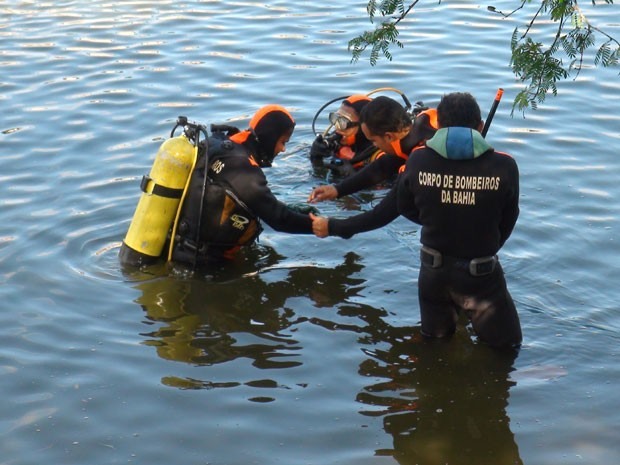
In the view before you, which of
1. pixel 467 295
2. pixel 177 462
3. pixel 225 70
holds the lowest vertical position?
pixel 177 462

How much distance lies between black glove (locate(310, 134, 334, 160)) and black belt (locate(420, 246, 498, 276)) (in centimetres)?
375

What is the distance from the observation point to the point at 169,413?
18.1ft

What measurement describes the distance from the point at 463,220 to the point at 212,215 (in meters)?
2.08

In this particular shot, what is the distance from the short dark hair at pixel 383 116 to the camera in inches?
236

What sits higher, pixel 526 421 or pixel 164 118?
pixel 164 118

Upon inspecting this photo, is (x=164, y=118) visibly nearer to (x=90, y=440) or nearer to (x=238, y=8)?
(x=238, y=8)

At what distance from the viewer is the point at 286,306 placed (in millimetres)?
6891

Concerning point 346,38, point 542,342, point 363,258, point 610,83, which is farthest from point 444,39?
point 542,342

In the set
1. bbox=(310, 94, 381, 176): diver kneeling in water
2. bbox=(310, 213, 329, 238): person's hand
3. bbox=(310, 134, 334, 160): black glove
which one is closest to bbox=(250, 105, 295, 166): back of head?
bbox=(310, 213, 329, 238): person's hand

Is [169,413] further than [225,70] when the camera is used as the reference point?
No

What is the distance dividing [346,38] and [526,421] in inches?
299

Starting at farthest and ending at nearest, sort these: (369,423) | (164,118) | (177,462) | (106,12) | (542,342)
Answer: (106,12), (164,118), (542,342), (369,423), (177,462)

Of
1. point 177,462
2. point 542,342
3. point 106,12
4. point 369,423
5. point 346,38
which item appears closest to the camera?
point 177,462

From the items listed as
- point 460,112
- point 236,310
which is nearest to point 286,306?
point 236,310
